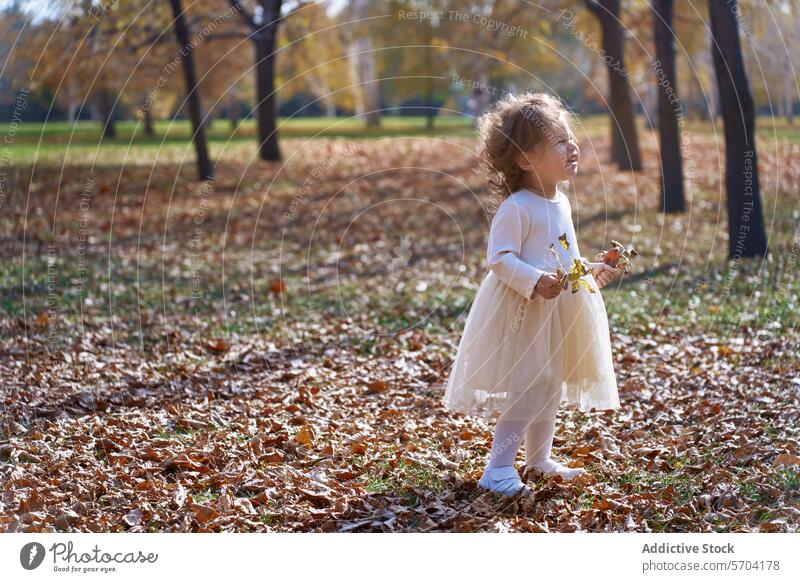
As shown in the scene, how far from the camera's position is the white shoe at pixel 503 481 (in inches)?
190

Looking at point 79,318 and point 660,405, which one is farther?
point 79,318

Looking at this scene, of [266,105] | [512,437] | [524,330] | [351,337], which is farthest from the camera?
[266,105]

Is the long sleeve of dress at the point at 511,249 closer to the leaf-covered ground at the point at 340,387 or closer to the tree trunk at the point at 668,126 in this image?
the leaf-covered ground at the point at 340,387

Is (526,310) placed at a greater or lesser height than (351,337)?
greater

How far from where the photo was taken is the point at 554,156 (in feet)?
15.5

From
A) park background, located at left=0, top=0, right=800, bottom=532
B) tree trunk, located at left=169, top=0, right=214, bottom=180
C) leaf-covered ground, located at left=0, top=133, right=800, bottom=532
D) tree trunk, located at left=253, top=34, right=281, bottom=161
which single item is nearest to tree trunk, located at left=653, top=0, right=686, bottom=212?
park background, located at left=0, top=0, right=800, bottom=532

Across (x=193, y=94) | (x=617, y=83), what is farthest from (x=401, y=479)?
(x=617, y=83)

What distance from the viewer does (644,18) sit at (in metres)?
23.9

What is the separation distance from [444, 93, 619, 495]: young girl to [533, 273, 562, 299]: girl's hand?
8cm

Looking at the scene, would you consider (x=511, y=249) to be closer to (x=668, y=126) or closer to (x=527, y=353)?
(x=527, y=353)

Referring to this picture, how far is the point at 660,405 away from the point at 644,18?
Result: 19.5m

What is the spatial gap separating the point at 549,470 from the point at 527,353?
2.42ft

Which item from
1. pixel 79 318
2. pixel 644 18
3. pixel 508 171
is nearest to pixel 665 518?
pixel 508 171
